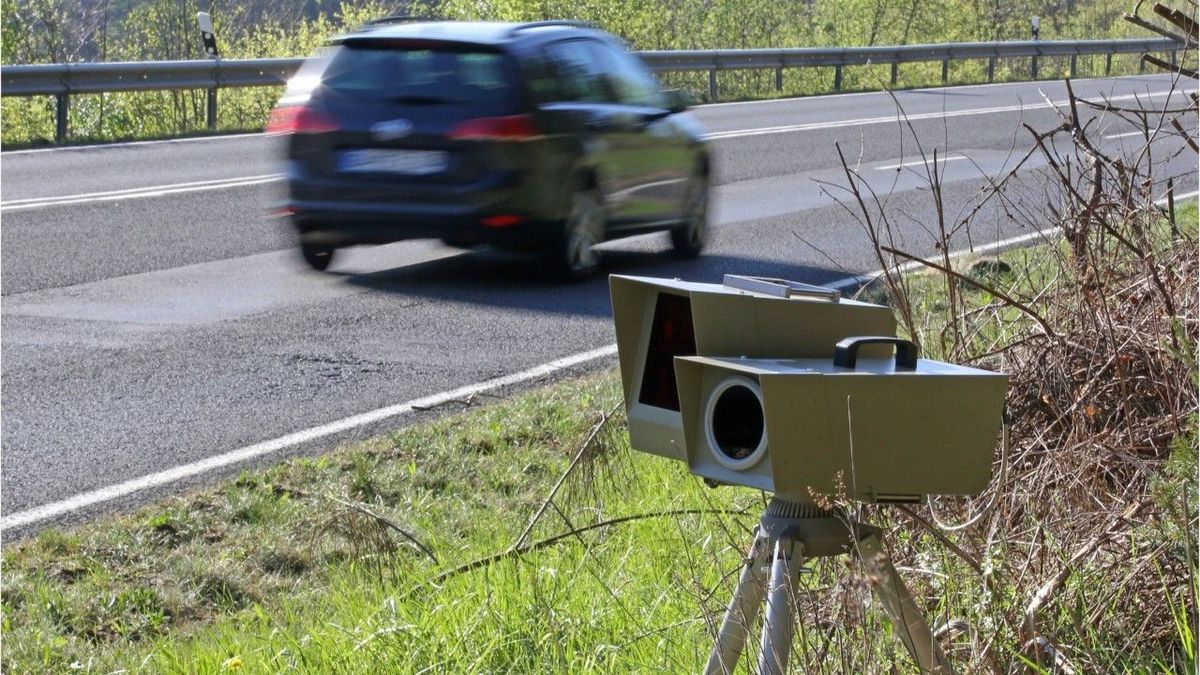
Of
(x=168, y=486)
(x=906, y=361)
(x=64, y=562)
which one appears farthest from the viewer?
(x=168, y=486)

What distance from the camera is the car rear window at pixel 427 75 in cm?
970

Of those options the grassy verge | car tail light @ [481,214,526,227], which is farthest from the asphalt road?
the grassy verge

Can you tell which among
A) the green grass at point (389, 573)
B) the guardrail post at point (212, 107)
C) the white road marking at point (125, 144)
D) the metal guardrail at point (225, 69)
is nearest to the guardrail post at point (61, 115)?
the metal guardrail at point (225, 69)

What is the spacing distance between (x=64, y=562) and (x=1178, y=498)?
3180 mm

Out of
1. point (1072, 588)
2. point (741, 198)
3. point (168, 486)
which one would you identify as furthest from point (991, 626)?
point (741, 198)

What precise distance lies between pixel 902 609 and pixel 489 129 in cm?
757

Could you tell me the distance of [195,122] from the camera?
70.0ft

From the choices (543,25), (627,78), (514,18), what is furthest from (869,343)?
(514,18)

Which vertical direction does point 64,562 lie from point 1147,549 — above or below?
below

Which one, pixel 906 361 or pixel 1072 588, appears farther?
pixel 1072 588

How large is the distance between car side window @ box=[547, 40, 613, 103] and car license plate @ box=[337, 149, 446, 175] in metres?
0.92

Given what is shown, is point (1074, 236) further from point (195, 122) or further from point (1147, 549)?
point (195, 122)

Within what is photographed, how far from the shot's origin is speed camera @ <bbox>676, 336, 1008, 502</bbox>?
1.97m

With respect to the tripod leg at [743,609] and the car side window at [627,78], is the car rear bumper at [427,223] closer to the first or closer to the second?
the car side window at [627,78]
